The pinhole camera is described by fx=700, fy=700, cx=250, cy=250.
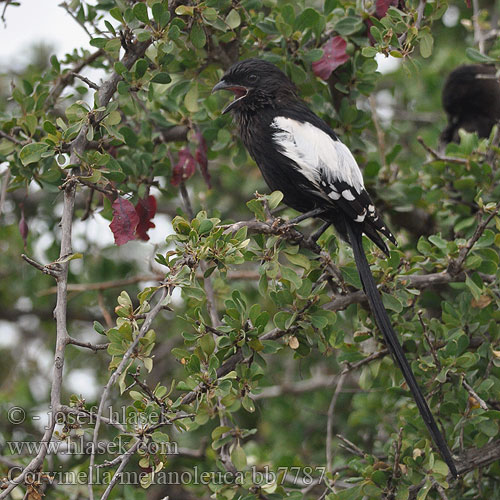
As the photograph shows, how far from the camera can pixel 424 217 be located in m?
3.28

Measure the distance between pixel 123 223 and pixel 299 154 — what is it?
2.27 ft

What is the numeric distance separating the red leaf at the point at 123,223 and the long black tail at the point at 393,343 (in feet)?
2.43

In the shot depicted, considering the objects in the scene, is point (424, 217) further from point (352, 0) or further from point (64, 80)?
point (64, 80)

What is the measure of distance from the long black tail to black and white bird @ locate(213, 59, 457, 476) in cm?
1

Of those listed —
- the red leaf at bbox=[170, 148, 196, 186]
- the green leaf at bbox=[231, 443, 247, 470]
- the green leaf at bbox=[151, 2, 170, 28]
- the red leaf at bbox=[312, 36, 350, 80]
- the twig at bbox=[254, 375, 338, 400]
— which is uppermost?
the green leaf at bbox=[151, 2, 170, 28]

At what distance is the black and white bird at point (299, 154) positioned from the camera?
2.48 metres

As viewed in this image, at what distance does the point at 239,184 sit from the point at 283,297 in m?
2.56

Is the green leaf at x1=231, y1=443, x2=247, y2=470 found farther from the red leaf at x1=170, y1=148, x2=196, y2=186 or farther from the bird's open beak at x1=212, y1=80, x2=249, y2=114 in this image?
the bird's open beak at x1=212, y1=80, x2=249, y2=114

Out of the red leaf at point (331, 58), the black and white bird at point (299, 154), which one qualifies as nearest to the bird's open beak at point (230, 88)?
the black and white bird at point (299, 154)

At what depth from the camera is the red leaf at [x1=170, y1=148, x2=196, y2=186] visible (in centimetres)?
279

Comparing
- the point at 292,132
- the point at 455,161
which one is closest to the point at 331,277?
the point at 292,132

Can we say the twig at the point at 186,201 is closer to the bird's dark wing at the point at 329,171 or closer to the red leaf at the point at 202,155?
the red leaf at the point at 202,155

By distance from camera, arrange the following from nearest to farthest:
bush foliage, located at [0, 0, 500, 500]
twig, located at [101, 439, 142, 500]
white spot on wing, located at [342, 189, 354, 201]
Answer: twig, located at [101, 439, 142, 500] → bush foliage, located at [0, 0, 500, 500] → white spot on wing, located at [342, 189, 354, 201]

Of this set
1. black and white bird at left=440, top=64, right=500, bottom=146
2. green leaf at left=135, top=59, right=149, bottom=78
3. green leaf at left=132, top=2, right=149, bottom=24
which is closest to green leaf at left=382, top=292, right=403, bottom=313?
green leaf at left=135, top=59, right=149, bottom=78
